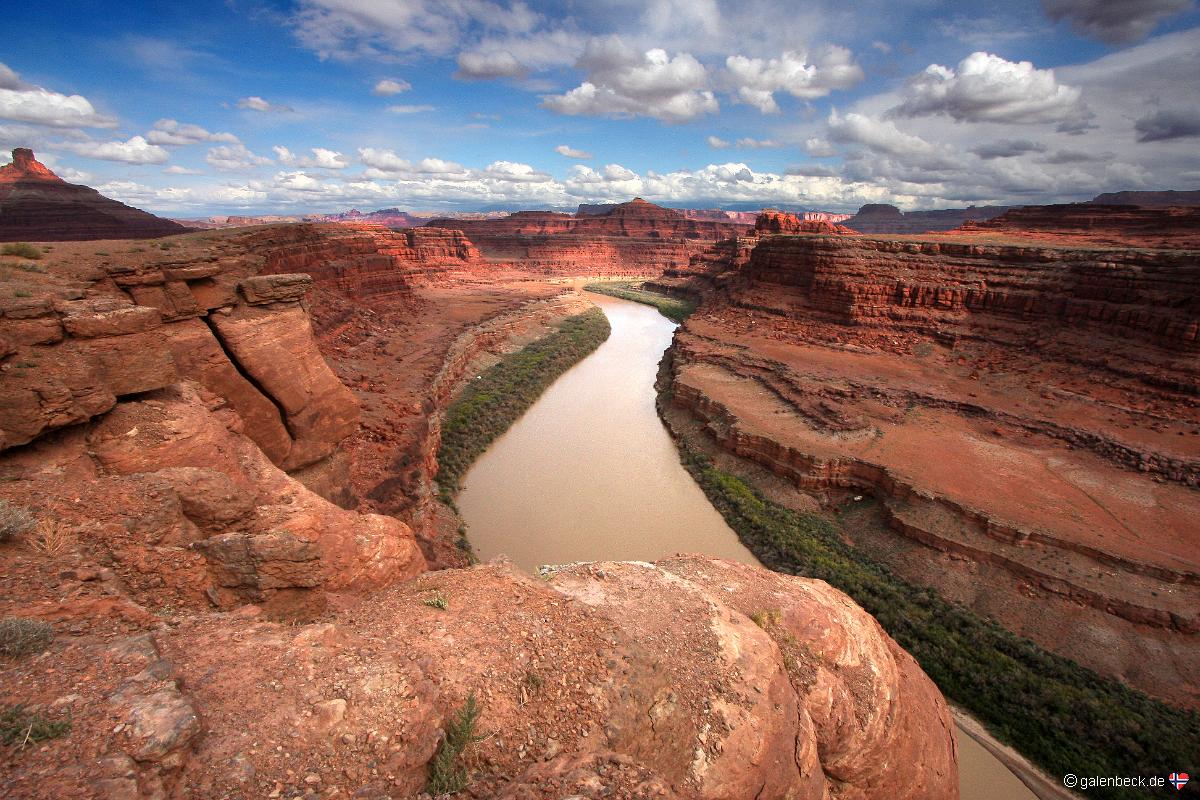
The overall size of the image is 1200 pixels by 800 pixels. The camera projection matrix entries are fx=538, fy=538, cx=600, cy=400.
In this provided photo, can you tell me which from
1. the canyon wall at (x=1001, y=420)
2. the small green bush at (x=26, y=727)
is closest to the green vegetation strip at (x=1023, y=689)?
the canyon wall at (x=1001, y=420)

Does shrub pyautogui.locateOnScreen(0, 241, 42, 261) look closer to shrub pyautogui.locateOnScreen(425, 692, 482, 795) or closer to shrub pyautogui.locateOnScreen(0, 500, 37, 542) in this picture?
shrub pyautogui.locateOnScreen(0, 500, 37, 542)

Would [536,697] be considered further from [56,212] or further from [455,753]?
[56,212]

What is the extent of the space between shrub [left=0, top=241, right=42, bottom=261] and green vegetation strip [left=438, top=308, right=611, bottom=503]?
10.2 m

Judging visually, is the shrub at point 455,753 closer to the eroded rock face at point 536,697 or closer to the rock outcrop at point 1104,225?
the eroded rock face at point 536,697

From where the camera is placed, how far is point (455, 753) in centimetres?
431

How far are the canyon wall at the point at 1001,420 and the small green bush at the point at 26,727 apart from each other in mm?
14585

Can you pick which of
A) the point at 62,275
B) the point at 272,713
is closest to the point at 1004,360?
the point at 272,713

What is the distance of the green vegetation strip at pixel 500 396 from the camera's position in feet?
62.4

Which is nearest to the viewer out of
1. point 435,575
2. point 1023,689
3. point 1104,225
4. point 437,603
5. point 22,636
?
point 22,636

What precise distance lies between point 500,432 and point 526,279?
A: 5074cm

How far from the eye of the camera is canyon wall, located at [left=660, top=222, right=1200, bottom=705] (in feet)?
37.4

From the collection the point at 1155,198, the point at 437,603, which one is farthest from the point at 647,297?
the point at 1155,198

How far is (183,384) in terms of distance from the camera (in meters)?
7.89

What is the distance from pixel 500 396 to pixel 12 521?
796 inches
